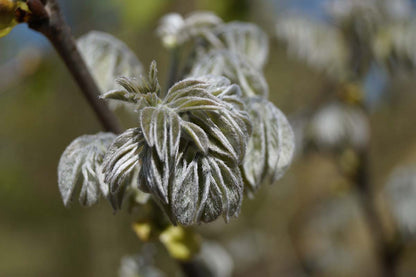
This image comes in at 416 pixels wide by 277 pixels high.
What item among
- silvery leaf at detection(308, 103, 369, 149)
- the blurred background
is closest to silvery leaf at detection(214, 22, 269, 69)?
the blurred background

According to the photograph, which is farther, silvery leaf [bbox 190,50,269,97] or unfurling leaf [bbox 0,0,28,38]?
silvery leaf [bbox 190,50,269,97]

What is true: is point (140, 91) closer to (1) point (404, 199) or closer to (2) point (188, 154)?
(2) point (188, 154)

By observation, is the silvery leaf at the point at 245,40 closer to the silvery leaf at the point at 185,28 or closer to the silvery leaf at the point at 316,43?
the silvery leaf at the point at 185,28

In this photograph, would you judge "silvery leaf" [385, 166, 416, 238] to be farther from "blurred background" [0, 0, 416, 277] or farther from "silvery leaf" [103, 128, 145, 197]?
"silvery leaf" [103, 128, 145, 197]

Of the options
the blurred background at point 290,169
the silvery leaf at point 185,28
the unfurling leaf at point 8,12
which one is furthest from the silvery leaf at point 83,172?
the blurred background at point 290,169

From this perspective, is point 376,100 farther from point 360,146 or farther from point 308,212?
point 308,212

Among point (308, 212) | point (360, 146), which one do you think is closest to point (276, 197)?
point (308, 212)
